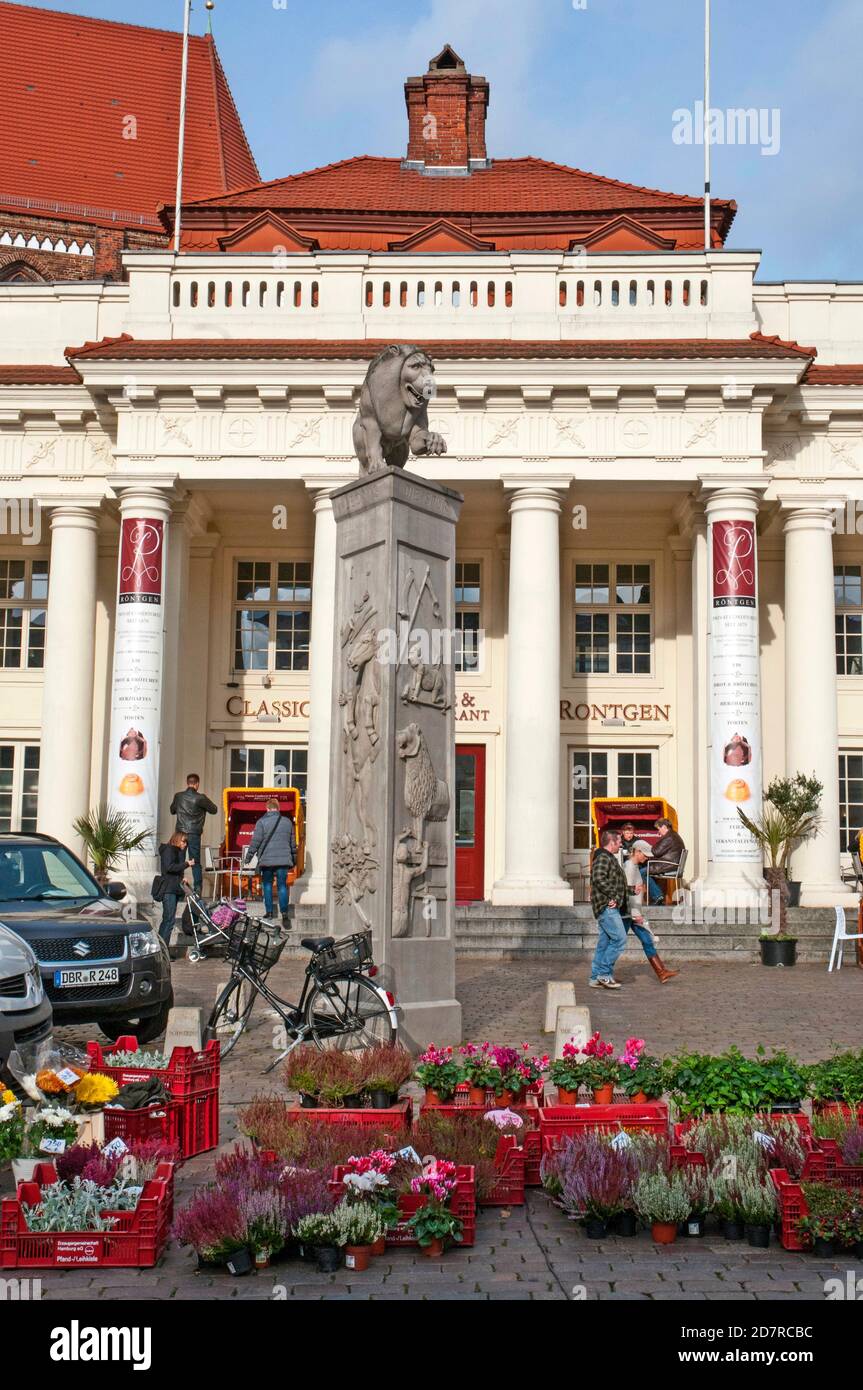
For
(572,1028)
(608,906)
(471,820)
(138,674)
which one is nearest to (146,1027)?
(572,1028)

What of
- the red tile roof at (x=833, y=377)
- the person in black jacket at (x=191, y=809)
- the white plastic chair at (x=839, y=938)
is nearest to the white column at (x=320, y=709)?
the person in black jacket at (x=191, y=809)

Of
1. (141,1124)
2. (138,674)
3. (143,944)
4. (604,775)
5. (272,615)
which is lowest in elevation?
(141,1124)

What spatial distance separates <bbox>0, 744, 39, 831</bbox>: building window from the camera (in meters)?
25.8

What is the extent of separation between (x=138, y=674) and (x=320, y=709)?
2888 millimetres

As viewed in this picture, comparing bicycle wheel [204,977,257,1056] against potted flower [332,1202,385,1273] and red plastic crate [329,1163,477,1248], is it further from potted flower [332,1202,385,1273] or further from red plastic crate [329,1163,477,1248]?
potted flower [332,1202,385,1273]

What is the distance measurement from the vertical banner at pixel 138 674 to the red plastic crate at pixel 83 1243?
1621 centimetres

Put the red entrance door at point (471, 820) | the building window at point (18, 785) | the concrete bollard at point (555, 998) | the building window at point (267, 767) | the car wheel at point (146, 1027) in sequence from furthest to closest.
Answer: the building window at point (267, 767) < the building window at point (18, 785) < the red entrance door at point (471, 820) < the concrete bollard at point (555, 998) < the car wheel at point (146, 1027)

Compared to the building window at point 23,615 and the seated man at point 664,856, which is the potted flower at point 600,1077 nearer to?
the seated man at point 664,856

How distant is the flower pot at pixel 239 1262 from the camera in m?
5.43

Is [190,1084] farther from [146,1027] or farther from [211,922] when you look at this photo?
[146,1027]

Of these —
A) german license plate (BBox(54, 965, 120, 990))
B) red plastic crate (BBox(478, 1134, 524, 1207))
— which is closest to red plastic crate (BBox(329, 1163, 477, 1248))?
red plastic crate (BBox(478, 1134, 524, 1207))

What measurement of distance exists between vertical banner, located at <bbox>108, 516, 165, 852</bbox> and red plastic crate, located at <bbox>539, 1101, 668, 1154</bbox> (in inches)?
602

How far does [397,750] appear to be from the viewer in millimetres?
10172

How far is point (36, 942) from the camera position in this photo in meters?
10.5
